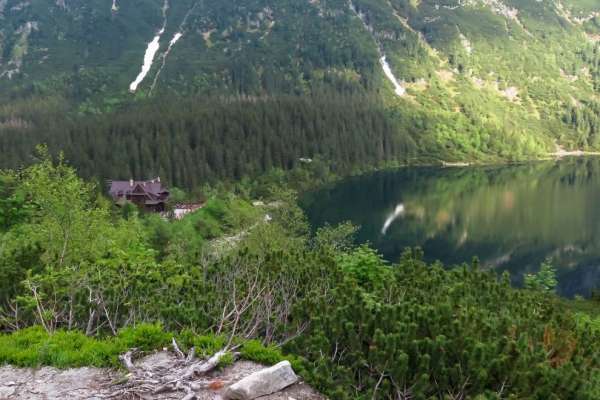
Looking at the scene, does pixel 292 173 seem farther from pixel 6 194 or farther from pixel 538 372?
pixel 538 372

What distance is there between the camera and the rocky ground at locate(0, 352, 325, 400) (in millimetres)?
8336

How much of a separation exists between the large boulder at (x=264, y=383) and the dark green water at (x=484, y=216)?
1689 inches

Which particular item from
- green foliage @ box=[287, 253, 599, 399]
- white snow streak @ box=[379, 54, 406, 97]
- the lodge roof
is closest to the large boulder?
green foliage @ box=[287, 253, 599, 399]

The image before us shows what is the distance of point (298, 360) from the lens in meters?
9.25

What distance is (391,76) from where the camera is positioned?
621ft

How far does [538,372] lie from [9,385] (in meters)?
8.03

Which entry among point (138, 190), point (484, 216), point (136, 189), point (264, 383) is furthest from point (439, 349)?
point (136, 189)

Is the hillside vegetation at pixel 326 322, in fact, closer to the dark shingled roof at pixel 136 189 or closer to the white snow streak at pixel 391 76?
the dark shingled roof at pixel 136 189

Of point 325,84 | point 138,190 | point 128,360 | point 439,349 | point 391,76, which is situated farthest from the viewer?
point 391,76

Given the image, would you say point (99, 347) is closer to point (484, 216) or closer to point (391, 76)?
point (484, 216)

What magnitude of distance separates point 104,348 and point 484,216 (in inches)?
2777

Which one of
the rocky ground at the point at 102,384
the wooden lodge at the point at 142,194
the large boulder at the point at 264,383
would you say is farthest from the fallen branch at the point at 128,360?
the wooden lodge at the point at 142,194

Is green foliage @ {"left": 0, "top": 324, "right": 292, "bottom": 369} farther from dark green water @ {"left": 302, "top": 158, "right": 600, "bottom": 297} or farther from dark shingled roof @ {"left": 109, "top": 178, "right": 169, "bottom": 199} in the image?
dark shingled roof @ {"left": 109, "top": 178, "right": 169, "bottom": 199}

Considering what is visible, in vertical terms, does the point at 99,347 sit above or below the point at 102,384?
above
